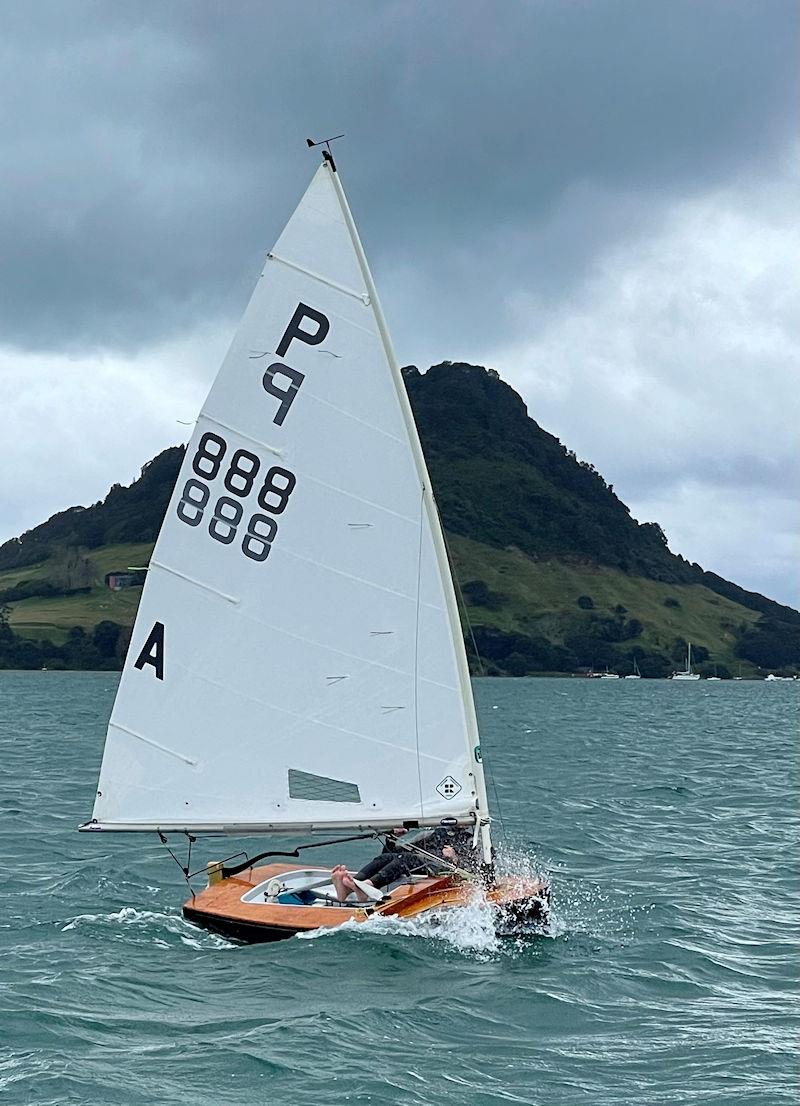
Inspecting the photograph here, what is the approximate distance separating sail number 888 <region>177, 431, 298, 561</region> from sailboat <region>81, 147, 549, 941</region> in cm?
3

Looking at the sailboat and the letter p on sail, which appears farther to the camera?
the letter p on sail

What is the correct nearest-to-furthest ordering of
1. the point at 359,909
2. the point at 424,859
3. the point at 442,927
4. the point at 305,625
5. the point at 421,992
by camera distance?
the point at 421,992
the point at 442,927
the point at 359,909
the point at 305,625
the point at 424,859

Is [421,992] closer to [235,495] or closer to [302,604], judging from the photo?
[302,604]

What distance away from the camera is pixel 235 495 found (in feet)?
60.7

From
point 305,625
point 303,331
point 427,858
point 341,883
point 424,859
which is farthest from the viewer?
point 424,859

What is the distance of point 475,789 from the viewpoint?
1806 cm

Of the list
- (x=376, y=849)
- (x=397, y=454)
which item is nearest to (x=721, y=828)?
(x=376, y=849)

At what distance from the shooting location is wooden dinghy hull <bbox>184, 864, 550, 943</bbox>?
17.4m

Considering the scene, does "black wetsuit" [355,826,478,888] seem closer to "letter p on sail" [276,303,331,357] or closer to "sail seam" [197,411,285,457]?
"sail seam" [197,411,285,457]

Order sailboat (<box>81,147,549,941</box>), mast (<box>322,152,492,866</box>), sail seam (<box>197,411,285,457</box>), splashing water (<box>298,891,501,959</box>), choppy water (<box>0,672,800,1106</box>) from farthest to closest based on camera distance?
1. sail seam (<box>197,411,285,457</box>)
2. sailboat (<box>81,147,549,941</box>)
3. mast (<box>322,152,492,866</box>)
4. splashing water (<box>298,891,501,959</box>)
5. choppy water (<box>0,672,800,1106</box>)

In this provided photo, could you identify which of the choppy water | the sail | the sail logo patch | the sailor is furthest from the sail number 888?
the choppy water

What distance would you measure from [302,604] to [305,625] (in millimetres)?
309

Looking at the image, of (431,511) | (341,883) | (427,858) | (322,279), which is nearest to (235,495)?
(431,511)

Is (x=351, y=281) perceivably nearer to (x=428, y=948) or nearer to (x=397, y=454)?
(x=397, y=454)
